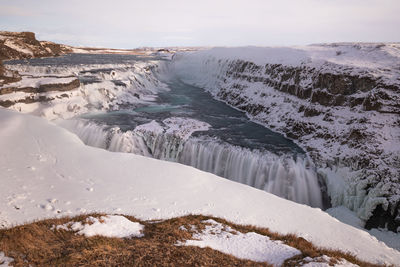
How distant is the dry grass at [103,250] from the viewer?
17.3ft

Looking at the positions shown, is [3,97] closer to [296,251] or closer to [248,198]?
[248,198]

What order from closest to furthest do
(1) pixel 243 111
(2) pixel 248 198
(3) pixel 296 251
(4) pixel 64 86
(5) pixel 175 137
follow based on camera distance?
(3) pixel 296 251 → (2) pixel 248 198 → (5) pixel 175 137 → (4) pixel 64 86 → (1) pixel 243 111

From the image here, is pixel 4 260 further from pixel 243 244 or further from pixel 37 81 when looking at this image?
pixel 37 81

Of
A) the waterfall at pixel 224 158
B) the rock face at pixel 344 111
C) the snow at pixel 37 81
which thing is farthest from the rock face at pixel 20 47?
the rock face at pixel 344 111

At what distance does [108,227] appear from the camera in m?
6.82

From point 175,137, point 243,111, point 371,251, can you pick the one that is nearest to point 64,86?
point 175,137

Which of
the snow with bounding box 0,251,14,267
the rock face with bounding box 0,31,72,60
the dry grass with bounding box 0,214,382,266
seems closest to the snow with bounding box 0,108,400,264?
the dry grass with bounding box 0,214,382,266

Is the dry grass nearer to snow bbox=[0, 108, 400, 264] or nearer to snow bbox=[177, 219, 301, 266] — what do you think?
snow bbox=[177, 219, 301, 266]

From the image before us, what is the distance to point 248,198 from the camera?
1011cm

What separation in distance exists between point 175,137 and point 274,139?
657 centimetres

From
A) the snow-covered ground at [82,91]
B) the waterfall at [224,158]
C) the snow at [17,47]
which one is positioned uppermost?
the snow at [17,47]

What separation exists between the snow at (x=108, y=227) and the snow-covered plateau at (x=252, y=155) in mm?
1033

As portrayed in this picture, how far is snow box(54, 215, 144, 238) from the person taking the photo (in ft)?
21.6

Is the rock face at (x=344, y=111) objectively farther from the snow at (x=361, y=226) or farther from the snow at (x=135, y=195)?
the snow at (x=135, y=195)
